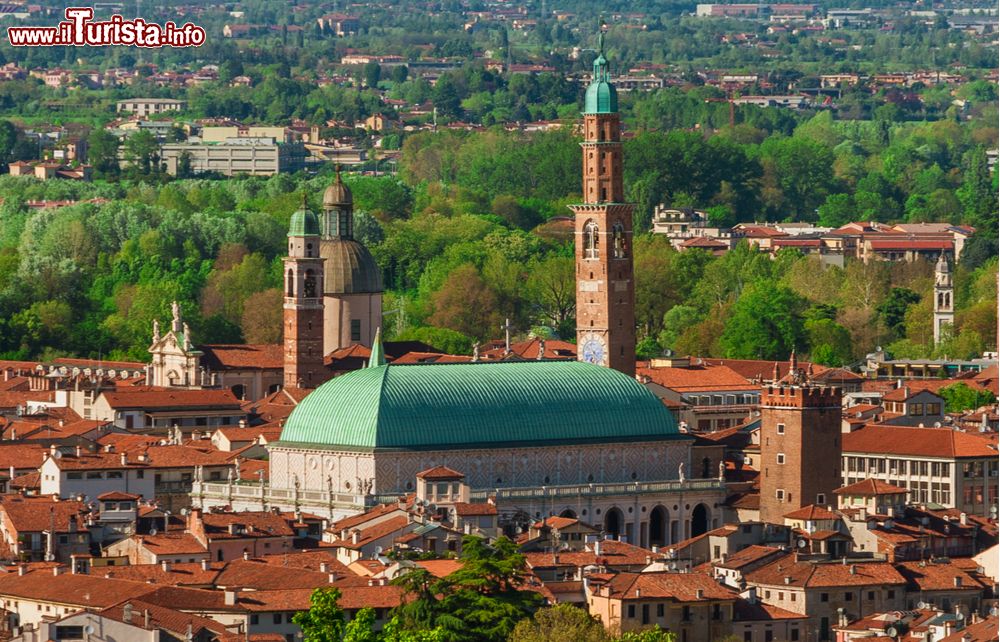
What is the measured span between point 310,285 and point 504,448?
57.2ft

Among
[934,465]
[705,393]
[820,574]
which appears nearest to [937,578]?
[820,574]

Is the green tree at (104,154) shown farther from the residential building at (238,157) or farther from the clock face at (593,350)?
the clock face at (593,350)

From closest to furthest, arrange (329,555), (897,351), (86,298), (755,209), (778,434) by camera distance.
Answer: (329,555) < (778,434) < (897,351) < (86,298) < (755,209)

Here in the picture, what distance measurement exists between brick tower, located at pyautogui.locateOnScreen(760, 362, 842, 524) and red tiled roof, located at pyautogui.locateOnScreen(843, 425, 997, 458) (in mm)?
4647

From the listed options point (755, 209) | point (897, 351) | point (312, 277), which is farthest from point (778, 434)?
point (755, 209)

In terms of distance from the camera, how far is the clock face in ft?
286

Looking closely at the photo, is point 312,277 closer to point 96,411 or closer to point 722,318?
point 96,411

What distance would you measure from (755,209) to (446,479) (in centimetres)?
10631

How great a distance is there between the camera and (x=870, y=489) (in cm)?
7650

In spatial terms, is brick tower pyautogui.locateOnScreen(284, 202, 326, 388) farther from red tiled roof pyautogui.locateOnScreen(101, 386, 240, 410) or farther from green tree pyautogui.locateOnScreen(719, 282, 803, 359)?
green tree pyautogui.locateOnScreen(719, 282, 803, 359)

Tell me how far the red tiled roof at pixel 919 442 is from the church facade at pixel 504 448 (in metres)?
5.24

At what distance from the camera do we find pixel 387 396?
249ft

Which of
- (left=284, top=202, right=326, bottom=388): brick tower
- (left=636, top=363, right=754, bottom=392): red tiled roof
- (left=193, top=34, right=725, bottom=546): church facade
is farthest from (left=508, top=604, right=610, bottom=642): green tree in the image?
(left=636, top=363, right=754, bottom=392): red tiled roof

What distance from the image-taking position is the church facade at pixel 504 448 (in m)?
74.9
